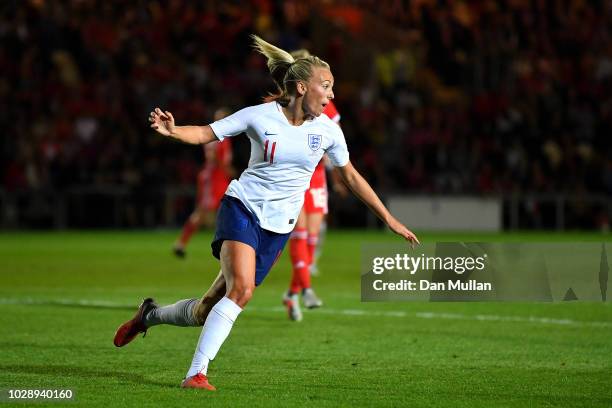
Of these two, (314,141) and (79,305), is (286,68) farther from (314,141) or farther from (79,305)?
(79,305)

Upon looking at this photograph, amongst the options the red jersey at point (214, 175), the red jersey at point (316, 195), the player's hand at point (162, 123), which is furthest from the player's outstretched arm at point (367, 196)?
the red jersey at point (214, 175)

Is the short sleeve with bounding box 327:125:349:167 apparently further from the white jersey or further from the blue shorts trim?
the blue shorts trim

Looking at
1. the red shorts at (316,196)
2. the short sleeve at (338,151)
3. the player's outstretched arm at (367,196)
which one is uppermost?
the short sleeve at (338,151)

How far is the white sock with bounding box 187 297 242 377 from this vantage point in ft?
24.2

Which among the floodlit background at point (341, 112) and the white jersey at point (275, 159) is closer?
the white jersey at point (275, 159)

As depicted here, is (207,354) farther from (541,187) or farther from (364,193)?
(541,187)

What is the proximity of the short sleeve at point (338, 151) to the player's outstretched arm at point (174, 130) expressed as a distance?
0.93 meters

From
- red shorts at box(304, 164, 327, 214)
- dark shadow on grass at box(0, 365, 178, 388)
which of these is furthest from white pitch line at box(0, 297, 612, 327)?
dark shadow on grass at box(0, 365, 178, 388)

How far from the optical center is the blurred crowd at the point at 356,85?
27.2 metres

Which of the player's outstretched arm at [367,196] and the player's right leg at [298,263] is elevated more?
→ the player's outstretched arm at [367,196]

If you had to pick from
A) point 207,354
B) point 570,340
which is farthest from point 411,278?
point 570,340

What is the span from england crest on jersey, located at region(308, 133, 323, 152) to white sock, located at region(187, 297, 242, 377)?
1149 mm

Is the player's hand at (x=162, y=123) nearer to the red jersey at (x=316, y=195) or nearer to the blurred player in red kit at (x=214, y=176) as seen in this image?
the red jersey at (x=316, y=195)

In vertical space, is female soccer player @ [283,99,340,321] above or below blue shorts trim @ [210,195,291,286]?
below
